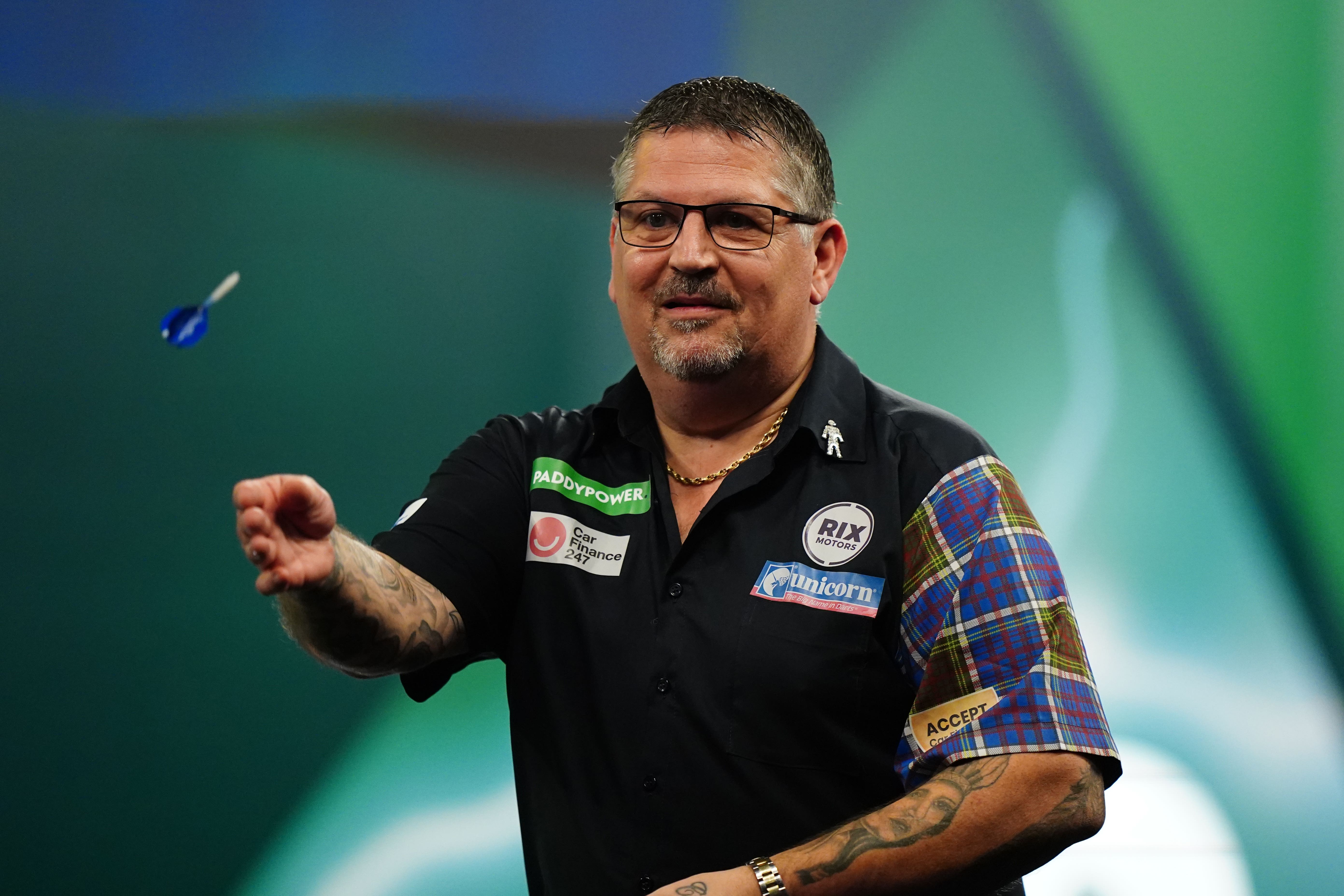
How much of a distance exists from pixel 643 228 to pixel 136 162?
167 cm

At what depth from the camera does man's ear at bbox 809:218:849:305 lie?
185 centimetres

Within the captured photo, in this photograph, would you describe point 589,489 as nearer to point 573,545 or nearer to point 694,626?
point 573,545

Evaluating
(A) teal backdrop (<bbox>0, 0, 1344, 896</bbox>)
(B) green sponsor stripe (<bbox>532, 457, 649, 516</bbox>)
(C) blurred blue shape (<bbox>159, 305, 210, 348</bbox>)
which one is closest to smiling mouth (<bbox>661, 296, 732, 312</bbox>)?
(B) green sponsor stripe (<bbox>532, 457, 649, 516</bbox>)

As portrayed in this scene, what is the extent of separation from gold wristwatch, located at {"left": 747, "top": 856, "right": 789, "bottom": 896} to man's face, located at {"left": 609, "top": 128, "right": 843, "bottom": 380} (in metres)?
0.71

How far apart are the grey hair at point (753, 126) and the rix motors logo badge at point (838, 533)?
45 cm

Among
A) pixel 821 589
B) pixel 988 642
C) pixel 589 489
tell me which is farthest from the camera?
pixel 589 489

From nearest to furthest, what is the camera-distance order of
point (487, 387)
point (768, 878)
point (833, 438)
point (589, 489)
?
point (768, 878), point (833, 438), point (589, 489), point (487, 387)

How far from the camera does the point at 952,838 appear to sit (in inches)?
52.9

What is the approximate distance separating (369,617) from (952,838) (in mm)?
763

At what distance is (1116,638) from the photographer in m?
2.74

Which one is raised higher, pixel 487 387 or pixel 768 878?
pixel 487 387

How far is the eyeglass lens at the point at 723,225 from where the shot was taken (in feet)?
5.69

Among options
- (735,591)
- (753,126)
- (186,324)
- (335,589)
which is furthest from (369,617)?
(753,126)

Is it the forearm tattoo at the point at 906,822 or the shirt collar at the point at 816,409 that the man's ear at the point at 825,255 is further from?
the forearm tattoo at the point at 906,822
